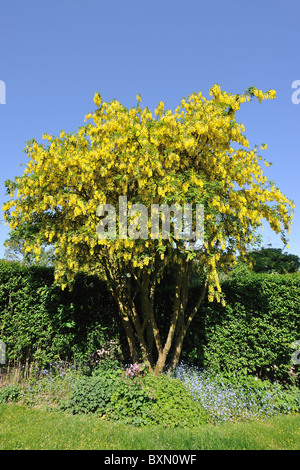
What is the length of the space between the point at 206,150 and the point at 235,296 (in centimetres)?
347

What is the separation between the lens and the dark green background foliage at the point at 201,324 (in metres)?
6.89

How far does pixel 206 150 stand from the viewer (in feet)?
19.9

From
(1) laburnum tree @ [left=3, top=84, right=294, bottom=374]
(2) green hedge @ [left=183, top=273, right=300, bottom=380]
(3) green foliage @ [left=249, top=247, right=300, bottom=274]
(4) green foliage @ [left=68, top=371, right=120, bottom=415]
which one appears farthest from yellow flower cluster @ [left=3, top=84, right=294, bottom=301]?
(3) green foliage @ [left=249, top=247, right=300, bottom=274]

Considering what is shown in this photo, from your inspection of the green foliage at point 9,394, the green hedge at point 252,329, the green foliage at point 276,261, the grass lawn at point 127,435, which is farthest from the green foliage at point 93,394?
the green foliage at point 276,261

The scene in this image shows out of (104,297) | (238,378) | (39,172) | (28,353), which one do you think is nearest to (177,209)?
(39,172)

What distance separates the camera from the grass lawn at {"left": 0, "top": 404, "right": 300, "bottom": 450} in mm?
3936

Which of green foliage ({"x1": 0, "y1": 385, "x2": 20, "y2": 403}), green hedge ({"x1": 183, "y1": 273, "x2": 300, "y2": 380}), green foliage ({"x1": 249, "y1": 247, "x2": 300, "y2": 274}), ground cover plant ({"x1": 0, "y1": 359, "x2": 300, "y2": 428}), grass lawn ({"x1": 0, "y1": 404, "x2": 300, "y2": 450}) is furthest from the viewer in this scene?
green foliage ({"x1": 249, "y1": 247, "x2": 300, "y2": 274})

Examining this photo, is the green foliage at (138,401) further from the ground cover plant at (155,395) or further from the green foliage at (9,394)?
the green foliage at (9,394)

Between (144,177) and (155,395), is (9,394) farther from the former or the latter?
(144,177)

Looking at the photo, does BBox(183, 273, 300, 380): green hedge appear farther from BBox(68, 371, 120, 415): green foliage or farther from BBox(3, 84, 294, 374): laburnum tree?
BBox(68, 371, 120, 415): green foliage

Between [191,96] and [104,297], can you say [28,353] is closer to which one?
[104,297]

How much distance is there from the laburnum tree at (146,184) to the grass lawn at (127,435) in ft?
6.72

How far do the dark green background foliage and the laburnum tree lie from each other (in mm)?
953

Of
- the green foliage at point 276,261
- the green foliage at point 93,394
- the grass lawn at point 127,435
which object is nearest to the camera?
the grass lawn at point 127,435
